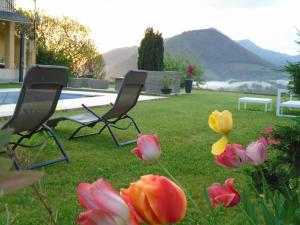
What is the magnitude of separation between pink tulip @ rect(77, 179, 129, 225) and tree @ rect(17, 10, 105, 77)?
22690 mm

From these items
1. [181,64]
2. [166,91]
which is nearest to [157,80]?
[166,91]

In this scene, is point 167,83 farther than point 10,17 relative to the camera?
No

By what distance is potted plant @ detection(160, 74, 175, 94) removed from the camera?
623 inches

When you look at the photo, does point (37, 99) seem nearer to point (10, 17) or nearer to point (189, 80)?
point (189, 80)

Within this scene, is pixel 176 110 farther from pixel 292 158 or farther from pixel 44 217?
pixel 292 158

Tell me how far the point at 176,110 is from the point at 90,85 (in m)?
8.33

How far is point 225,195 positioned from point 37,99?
370 centimetres

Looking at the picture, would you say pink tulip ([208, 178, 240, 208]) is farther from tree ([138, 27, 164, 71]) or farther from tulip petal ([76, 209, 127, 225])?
tree ([138, 27, 164, 71])

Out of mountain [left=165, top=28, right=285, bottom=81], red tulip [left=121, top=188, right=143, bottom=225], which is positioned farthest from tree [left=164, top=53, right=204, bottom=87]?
mountain [left=165, top=28, right=285, bottom=81]

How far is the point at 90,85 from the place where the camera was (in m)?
18.0

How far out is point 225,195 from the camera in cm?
79

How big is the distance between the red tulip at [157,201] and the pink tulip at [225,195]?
26cm

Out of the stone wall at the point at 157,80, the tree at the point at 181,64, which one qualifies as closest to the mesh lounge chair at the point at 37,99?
the stone wall at the point at 157,80

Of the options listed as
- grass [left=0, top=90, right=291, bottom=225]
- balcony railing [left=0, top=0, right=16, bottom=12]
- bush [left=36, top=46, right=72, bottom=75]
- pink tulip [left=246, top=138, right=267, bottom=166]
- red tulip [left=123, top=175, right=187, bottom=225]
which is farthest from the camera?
bush [left=36, top=46, right=72, bottom=75]
